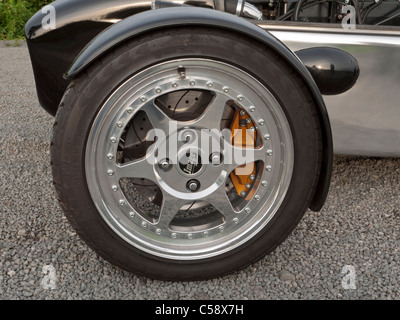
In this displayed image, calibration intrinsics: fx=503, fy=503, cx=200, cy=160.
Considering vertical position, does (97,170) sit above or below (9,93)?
above

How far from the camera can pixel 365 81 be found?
82.9 inches

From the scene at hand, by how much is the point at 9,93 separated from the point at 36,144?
149 centimetres

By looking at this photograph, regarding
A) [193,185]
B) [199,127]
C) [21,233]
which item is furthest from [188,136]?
[21,233]

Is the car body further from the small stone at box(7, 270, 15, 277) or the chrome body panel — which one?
the small stone at box(7, 270, 15, 277)

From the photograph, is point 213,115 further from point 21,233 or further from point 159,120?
point 21,233

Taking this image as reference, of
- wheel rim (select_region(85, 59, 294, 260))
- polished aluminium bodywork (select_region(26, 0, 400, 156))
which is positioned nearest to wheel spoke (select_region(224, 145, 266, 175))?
wheel rim (select_region(85, 59, 294, 260))

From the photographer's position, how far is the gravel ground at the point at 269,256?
1.83 metres

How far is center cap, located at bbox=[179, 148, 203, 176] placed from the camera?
1.79 m

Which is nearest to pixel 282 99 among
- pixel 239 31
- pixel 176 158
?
pixel 239 31

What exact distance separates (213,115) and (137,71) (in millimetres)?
309

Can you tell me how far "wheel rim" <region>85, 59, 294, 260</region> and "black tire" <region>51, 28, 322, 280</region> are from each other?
0.03 m

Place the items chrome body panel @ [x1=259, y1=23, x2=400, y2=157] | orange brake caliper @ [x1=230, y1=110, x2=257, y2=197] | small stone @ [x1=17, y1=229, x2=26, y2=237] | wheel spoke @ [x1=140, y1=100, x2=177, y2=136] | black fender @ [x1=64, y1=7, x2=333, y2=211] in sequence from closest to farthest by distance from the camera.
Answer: black fender @ [x1=64, y1=7, x2=333, y2=211], wheel spoke @ [x1=140, y1=100, x2=177, y2=136], orange brake caliper @ [x1=230, y1=110, x2=257, y2=197], chrome body panel @ [x1=259, y1=23, x2=400, y2=157], small stone @ [x1=17, y1=229, x2=26, y2=237]

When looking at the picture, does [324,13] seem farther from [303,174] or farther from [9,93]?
[9,93]
